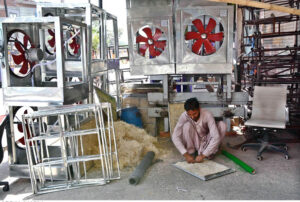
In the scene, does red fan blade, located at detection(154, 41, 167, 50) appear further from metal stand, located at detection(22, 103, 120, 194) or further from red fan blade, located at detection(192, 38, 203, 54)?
metal stand, located at detection(22, 103, 120, 194)

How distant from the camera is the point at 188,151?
4.14 metres

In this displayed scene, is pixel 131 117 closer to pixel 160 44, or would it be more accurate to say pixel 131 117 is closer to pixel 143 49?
pixel 143 49

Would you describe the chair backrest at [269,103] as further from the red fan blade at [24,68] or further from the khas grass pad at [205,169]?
the red fan blade at [24,68]

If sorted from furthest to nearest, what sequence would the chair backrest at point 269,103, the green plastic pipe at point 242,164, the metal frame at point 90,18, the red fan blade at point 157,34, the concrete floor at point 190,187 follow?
the red fan blade at point 157,34
the chair backrest at point 269,103
the metal frame at point 90,18
the green plastic pipe at point 242,164
the concrete floor at point 190,187

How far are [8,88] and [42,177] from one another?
1120 mm

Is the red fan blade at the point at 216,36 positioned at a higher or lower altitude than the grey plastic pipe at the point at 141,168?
higher

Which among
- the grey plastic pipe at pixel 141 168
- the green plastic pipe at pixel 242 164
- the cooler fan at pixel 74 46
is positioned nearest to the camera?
the grey plastic pipe at pixel 141 168

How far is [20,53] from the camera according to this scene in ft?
11.9

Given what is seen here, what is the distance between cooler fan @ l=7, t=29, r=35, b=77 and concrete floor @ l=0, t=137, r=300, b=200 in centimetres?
142

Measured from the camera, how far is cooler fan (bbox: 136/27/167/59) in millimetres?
4684

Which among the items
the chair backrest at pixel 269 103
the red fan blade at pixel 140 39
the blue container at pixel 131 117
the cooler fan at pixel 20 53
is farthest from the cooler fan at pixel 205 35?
the cooler fan at pixel 20 53

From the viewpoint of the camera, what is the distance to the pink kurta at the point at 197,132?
390 cm

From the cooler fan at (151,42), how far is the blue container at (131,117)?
3.61 feet

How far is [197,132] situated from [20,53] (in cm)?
260
